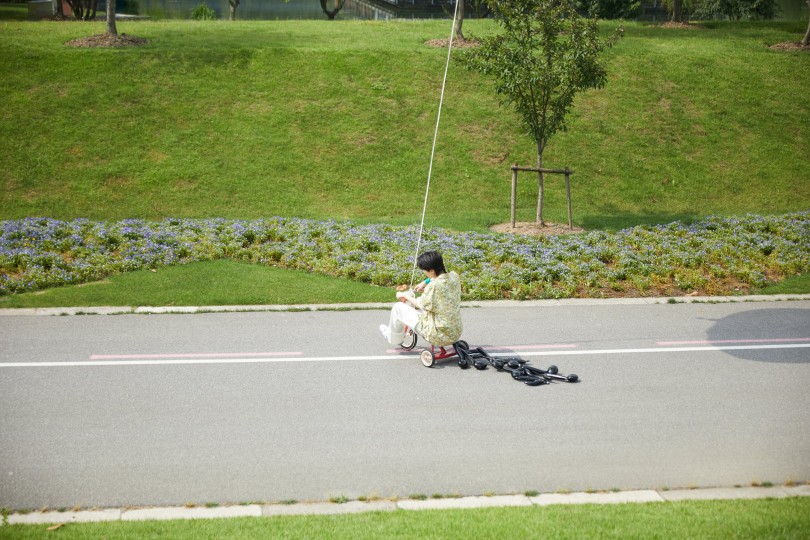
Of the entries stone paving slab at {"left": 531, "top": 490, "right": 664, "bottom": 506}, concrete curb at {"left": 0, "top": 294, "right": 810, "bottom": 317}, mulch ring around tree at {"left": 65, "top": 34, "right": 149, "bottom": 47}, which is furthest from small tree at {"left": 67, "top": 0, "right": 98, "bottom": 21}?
stone paving slab at {"left": 531, "top": 490, "right": 664, "bottom": 506}

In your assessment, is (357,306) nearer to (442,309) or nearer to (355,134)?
(442,309)

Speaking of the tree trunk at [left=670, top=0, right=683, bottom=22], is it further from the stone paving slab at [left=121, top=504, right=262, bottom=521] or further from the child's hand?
the stone paving slab at [left=121, top=504, right=262, bottom=521]

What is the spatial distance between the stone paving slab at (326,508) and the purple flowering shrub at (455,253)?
673 cm

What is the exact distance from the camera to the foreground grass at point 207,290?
12.7 metres

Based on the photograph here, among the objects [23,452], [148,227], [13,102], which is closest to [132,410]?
[23,452]

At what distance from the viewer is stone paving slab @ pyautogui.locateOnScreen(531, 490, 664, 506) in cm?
688

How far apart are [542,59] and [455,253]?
5.62 metres

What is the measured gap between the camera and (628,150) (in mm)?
23219

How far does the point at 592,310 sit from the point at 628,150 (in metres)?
11.8

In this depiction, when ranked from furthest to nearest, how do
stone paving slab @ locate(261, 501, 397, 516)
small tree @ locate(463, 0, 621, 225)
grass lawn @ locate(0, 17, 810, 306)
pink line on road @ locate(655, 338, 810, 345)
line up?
grass lawn @ locate(0, 17, 810, 306) < small tree @ locate(463, 0, 621, 225) < pink line on road @ locate(655, 338, 810, 345) < stone paving slab @ locate(261, 501, 397, 516)

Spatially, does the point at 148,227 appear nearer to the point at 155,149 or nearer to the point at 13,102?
A: the point at 155,149

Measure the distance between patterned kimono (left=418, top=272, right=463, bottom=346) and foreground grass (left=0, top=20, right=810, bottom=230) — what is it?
8.34m

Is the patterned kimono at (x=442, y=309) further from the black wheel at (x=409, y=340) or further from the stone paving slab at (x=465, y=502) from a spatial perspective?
the stone paving slab at (x=465, y=502)

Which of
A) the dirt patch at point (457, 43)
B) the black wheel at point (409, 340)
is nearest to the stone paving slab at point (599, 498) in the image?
the black wheel at point (409, 340)
